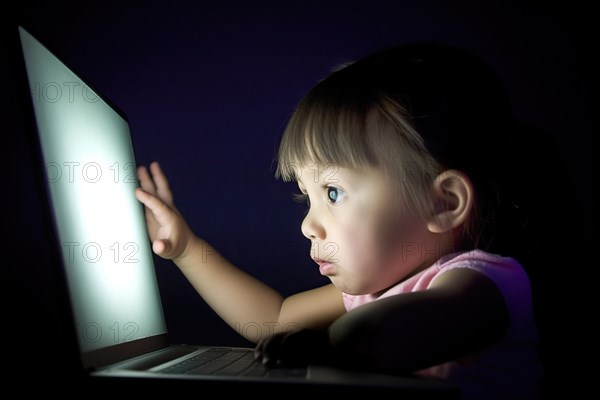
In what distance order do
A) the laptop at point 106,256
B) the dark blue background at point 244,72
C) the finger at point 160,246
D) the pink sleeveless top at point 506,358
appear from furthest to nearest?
the dark blue background at point 244,72 → the finger at point 160,246 → the pink sleeveless top at point 506,358 → the laptop at point 106,256

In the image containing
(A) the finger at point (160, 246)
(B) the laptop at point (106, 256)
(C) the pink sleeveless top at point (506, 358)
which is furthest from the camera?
(A) the finger at point (160, 246)

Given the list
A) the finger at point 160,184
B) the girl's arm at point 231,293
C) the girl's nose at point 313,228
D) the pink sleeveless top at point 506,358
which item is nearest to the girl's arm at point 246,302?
the girl's arm at point 231,293

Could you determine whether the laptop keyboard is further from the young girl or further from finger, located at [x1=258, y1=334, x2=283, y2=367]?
the young girl

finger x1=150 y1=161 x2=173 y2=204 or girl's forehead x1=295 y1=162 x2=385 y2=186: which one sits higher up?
finger x1=150 y1=161 x2=173 y2=204

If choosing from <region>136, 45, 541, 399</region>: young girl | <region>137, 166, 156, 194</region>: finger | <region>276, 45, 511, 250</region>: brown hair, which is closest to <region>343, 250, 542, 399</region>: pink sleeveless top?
<region>136, 45, 541, 399</region>: young girl

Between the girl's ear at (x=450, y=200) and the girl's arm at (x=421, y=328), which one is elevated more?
the girl's ear at (x=450, y=200)

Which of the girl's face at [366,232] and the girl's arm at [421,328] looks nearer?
the girl's arm at [421,328]

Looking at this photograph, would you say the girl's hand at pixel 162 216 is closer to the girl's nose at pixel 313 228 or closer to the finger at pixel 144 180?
the finger at pixel 144 180

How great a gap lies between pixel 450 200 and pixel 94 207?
1.74ft

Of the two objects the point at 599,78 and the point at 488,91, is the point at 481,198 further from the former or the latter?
the point at 599,78

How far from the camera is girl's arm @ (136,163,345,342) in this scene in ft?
3.18

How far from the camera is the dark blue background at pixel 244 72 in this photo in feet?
3.41

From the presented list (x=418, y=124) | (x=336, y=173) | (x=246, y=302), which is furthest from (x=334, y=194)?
(x=246, y=302)

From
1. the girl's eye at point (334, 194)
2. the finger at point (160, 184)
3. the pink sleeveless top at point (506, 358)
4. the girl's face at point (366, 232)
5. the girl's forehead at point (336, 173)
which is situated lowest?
the pink sleeveless top at point (506, 358)
